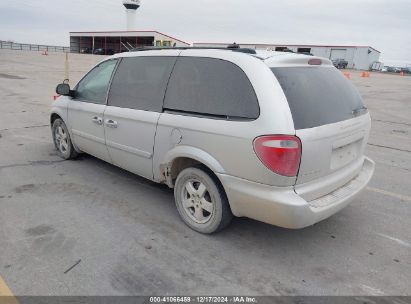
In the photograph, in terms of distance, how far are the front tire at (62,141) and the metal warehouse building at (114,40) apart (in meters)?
48.9

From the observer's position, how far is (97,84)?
4.67 metres

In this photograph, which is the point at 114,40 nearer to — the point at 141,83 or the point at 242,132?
the point at 141,83

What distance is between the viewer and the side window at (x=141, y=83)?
374 cm

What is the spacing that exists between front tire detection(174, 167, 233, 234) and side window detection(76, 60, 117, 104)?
67.1 inches

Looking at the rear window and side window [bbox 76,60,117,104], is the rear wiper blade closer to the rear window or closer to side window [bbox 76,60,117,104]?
the rear window

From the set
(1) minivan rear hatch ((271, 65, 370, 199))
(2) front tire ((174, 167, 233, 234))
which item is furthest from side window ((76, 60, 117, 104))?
(1) minivan rear hatch ((271, 65, 370, 199))

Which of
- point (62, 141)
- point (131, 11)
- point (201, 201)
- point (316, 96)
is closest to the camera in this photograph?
point (316, 96)

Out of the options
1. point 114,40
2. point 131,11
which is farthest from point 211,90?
point 131,11

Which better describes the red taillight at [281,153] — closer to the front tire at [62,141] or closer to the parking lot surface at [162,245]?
the parking lot surface at [162,245]

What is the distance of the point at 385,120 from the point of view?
10.9m

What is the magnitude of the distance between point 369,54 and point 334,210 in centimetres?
→ 6815

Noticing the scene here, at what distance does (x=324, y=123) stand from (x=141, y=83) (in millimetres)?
2097

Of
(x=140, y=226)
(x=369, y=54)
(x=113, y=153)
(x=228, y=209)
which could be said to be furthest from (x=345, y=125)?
(x=369, y=54)

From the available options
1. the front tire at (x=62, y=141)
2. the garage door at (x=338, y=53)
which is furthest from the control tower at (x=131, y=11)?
the front tire at (x=62, y=141)
